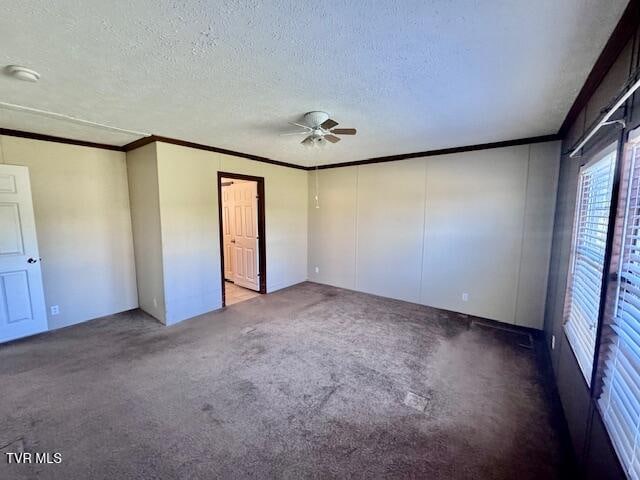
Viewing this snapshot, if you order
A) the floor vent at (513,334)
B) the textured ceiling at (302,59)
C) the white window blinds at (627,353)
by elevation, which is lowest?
the floor vent at (513,334)

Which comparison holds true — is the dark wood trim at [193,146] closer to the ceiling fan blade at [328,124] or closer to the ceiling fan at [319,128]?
the ceiling fan at [319,128]

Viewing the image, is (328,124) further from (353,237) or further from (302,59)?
(353,237)

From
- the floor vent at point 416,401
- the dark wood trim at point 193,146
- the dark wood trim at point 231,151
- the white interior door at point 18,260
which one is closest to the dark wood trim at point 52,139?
the dark wood trim at point 231,151

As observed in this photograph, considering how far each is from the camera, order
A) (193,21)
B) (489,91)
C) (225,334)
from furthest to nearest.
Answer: (225,334), (489,91), (193,21)

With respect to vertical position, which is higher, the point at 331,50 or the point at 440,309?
the point at 331,50

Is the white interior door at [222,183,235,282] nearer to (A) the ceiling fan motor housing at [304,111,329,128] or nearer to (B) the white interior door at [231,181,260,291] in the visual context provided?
(B) the white interior door at [231,181,260,291]

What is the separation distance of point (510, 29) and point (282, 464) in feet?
9.02

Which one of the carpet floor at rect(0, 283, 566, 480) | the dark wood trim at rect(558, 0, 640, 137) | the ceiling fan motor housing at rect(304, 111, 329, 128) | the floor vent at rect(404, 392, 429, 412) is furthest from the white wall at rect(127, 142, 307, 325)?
the dark wood trim at rect(558, 0, 640, 137)

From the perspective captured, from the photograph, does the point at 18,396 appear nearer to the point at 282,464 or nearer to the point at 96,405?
the point at 96,405

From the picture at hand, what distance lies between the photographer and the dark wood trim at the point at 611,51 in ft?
4.13

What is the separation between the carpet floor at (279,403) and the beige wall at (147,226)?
0.50 metres

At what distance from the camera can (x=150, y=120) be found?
278 cm

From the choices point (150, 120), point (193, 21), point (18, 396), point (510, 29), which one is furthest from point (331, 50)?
point (18, 396)

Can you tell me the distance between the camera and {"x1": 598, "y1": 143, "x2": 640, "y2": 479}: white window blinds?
106 centimetres
